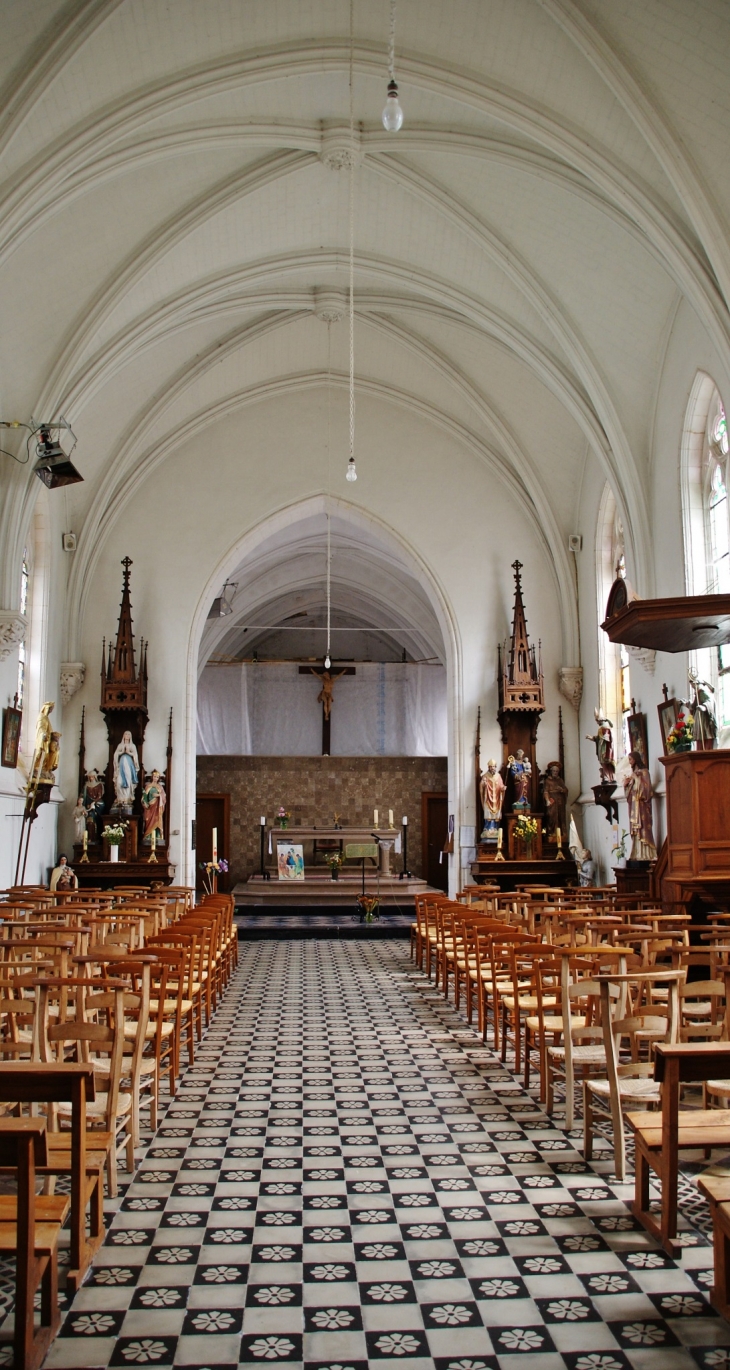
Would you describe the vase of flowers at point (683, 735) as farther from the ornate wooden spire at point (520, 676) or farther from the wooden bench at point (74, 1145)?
the wooden bench at point (74, 1145)

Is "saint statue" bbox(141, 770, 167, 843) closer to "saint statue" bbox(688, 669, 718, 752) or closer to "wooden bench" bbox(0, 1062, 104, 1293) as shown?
"saint statue" bbox(688, 669, 718, 752)

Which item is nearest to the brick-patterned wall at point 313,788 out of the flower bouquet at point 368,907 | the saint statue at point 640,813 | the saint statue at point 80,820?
the flower bouquet at point 368,907

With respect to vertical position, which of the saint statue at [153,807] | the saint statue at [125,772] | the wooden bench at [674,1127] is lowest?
the wooden bench at [674,1127]

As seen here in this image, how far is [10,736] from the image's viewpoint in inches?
594

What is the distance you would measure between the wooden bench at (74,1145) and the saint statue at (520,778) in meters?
14.6

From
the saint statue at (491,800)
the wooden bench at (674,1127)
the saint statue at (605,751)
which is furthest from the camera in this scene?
the saint statue at (491,800)

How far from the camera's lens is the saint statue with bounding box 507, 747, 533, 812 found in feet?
61.3

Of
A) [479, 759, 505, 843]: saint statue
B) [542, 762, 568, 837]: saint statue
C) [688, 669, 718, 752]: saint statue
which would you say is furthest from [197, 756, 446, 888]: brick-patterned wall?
[688, 669, 718, 752]: saint statue

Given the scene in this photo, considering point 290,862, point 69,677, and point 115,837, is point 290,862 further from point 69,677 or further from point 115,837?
point 69,677

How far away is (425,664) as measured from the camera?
2898cm

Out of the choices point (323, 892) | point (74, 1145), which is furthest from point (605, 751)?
point (74, 1145)

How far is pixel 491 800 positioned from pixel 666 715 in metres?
5.04

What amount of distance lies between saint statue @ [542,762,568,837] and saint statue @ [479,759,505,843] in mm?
847

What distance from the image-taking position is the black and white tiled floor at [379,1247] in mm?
3514
